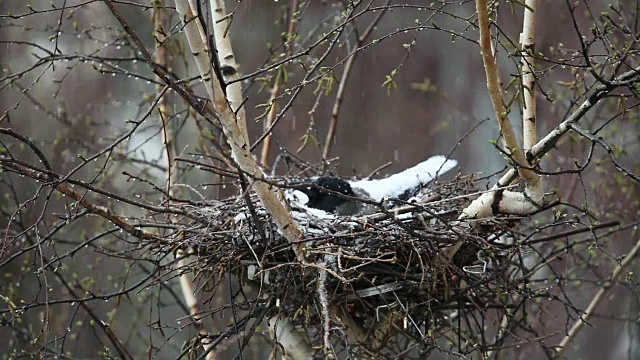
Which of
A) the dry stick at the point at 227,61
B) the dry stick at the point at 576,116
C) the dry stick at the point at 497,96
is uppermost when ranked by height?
the dry stick at the point at 227,61

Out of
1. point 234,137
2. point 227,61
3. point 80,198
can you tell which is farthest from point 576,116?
point 80,198

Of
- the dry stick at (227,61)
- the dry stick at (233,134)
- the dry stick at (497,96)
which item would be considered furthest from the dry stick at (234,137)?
the dry stick at (497,96)

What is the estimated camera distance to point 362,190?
3.90 m

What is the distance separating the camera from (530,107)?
317 cm

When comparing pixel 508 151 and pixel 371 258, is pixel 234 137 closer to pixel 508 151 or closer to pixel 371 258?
pixel 371 258

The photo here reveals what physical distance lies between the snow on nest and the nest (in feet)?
1.10

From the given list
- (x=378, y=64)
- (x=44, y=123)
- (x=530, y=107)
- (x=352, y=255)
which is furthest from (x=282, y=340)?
(x=44, y=123)

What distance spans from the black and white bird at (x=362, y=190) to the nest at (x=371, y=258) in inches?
10.1

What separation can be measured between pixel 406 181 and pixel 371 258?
3.01 feet

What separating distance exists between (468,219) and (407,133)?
694 centimetres

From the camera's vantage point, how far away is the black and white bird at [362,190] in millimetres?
3658

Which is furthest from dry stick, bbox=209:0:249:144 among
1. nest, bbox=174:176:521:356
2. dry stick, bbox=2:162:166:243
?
dry stick, bbox=2:162:166:243

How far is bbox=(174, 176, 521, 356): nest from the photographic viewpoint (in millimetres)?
3148

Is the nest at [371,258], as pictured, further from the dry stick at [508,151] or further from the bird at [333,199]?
the bird at [333,199]
